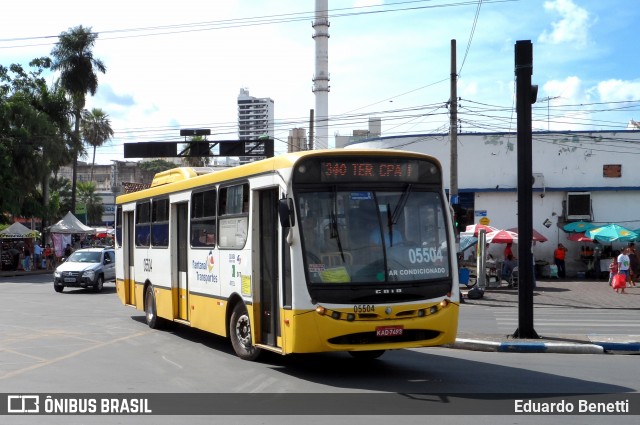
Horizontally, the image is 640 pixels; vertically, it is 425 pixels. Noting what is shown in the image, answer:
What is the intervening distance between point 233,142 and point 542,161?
17.0 meters

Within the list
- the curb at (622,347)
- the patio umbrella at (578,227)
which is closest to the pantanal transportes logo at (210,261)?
the curb at (622,347)

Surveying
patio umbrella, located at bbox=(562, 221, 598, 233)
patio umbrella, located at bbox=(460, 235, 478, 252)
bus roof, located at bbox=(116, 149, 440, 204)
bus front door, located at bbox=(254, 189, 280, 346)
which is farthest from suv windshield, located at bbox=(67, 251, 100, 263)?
patio umbrella, located at bbox=(562, 221, 598, 233)

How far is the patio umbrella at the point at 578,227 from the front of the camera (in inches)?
1421

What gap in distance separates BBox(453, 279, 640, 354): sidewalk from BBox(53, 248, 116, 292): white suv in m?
14.3

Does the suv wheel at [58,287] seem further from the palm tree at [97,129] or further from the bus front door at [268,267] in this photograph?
the palm tree at [97,129]

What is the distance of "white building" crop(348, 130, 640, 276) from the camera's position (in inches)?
1460

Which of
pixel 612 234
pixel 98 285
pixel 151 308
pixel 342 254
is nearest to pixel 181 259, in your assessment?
pixel 151 308

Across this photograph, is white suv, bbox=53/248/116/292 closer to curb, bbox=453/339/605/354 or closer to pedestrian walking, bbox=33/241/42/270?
curb, bbox=453/339/605/354

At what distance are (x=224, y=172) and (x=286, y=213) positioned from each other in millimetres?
3127

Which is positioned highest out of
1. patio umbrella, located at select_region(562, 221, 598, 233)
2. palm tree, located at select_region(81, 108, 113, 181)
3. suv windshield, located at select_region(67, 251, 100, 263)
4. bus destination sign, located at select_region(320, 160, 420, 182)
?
palm tree, located at select_region(81, 108, 113, 181)

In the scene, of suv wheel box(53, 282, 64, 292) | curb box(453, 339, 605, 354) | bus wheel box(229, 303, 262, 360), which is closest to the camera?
bus wheel box(229, 303, 262, 360)

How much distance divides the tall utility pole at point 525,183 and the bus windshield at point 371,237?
13.8ft

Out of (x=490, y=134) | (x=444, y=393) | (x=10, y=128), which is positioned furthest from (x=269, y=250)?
(x=10, y=128)

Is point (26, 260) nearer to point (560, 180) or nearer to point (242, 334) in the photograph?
point (560, 180)
